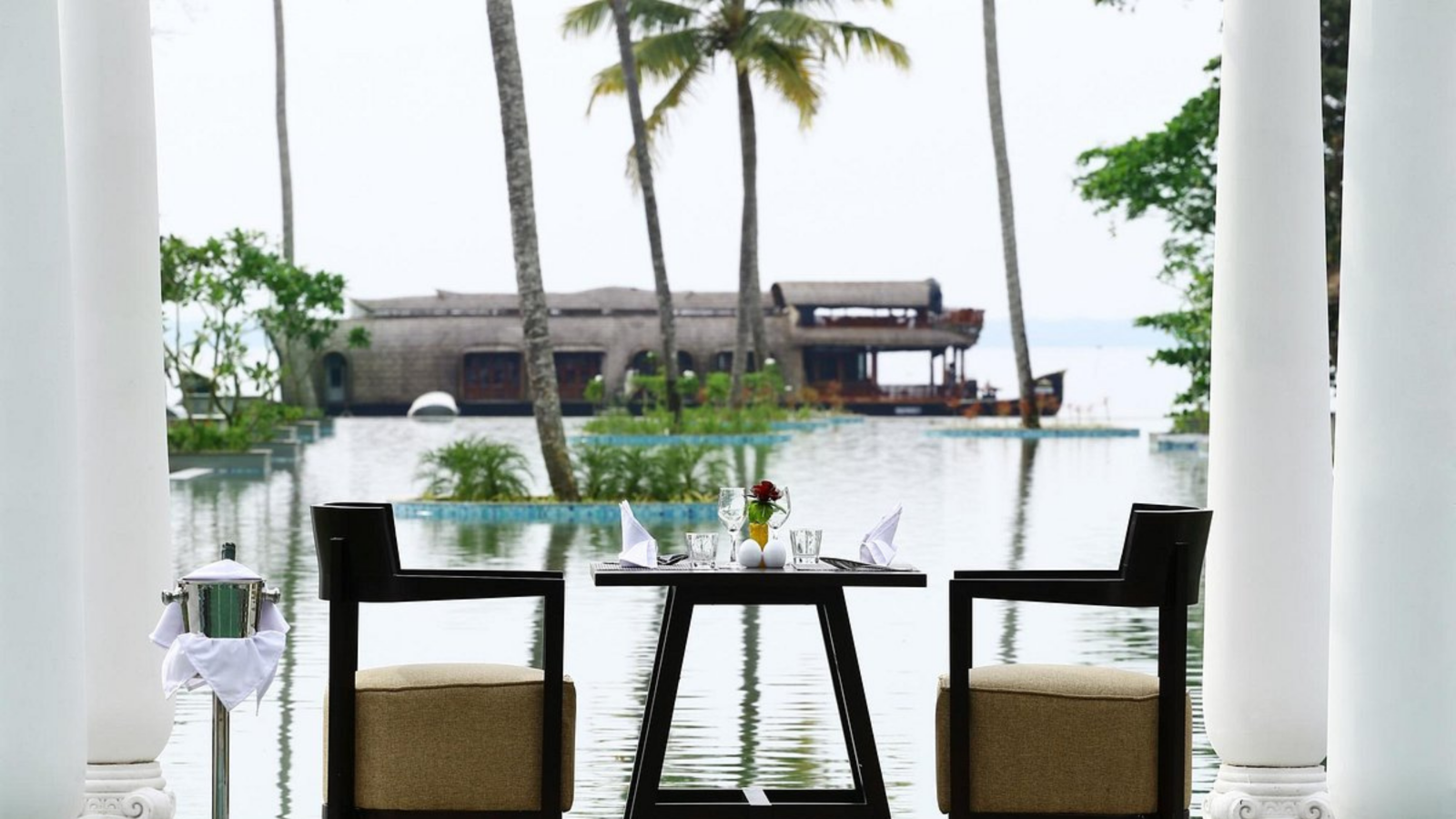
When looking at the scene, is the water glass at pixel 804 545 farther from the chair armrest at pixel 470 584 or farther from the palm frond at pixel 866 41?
the palm frond at pixel 866 41

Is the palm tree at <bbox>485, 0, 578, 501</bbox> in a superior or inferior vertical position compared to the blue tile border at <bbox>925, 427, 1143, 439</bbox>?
superior

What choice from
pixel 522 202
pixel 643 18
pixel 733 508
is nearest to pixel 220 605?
pixel 733 508

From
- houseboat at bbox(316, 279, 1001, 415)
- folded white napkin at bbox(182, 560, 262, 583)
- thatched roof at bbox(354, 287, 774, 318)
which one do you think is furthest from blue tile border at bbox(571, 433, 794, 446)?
folded white napkin at bbox(182, 560, 262, 583)

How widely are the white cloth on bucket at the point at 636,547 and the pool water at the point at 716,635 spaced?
96 cm

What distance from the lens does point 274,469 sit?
22.3 meters

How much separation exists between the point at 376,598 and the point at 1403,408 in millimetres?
2377

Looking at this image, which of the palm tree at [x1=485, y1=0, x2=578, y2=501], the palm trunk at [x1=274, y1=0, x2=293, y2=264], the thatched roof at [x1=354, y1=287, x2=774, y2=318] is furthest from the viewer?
the thatched roof at [x1=354, y1=287, x2=774, y2=318]

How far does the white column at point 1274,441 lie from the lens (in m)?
4.62

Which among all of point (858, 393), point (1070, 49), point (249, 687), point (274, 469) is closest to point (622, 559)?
point (249, 687)

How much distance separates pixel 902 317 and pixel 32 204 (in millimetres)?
43312

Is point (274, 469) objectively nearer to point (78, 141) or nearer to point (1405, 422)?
point (78, 141)

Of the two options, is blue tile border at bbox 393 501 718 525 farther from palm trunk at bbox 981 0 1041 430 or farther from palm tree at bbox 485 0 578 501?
palm trunk at bbox 981 0 1041 430

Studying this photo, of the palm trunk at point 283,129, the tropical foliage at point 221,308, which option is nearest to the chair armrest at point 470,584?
the tropical foliage at point 221,308

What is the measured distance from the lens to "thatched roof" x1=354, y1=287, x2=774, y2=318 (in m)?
46.9
